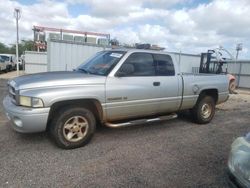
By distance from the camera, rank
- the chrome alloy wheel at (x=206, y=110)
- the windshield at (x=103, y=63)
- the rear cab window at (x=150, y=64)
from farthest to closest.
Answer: the chrome alloy wheel at (x=206, y=110) < the rear cab window at (x=150, y=64) < the windshield at (x=103, y=63)

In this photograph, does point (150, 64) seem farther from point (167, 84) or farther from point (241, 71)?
point (241, 71)

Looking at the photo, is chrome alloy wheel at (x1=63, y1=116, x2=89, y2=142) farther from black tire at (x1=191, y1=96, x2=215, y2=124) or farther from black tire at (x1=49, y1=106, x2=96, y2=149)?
black tire at (x1=191, y1=96, x2=215, y2=124)

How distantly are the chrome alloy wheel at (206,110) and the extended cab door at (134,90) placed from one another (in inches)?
68.0

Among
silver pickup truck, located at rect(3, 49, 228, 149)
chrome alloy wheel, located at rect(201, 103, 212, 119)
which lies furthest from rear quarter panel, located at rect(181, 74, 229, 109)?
chrome alloy wheel, located at rect(201, 103, 212, 119)

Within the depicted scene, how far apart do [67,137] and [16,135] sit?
4.36 ft

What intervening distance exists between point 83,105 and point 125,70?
1060mm

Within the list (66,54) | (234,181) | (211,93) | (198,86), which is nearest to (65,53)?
(66,54)

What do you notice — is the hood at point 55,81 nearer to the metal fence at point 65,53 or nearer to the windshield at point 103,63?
the windshield at point 103,63

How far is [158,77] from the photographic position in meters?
5.32

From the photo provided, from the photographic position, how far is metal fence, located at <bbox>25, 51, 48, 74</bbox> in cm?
2144

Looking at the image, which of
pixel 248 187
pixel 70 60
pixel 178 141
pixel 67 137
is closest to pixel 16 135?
pixel 67 137

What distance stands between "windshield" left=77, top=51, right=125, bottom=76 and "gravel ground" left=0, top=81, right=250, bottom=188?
54.4 inches

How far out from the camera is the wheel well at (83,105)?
4.17 meters

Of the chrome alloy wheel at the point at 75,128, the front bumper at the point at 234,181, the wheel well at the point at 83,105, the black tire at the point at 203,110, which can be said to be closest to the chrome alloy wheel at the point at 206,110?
the black tire at the point at 203,110
